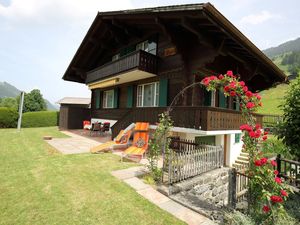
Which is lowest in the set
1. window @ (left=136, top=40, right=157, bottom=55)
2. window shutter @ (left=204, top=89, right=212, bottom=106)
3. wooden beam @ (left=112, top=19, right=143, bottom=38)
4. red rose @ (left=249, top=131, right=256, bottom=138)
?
red rose @ (left=249, top=131, right=256, bottom=138)

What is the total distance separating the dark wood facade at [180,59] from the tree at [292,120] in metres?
2.63

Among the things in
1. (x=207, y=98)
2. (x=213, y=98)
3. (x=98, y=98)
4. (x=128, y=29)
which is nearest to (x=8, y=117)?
(x=98, y=98)

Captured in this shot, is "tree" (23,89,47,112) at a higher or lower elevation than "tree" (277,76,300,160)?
higher

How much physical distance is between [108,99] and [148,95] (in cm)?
632

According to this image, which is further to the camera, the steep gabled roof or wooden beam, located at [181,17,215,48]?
wooden beam, located at [181,17,215,48]

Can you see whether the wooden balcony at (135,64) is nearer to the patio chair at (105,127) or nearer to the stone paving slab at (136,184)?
the patio chair at (105,127)

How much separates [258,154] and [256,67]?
974cm

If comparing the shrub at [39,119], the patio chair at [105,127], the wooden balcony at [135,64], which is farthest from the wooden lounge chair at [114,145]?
the shrub at [39,119]

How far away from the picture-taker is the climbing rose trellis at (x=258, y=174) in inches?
135

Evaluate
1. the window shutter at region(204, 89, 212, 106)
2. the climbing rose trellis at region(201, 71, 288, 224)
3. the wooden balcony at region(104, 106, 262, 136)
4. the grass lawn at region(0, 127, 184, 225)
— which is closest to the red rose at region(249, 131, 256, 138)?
the climbing rose trellis at region(201, 71, 288, 224)

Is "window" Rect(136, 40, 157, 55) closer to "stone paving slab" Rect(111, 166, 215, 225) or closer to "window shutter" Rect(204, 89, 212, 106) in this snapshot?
"window shutter" Rect(204, 89, 212, 106)

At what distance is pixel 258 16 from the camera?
11.2 metres

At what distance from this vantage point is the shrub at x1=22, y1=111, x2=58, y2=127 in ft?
76.9

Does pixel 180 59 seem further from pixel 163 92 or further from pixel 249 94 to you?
pixel 249 94
